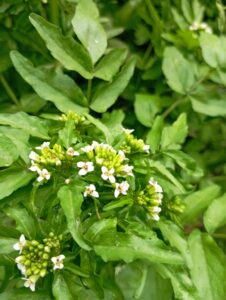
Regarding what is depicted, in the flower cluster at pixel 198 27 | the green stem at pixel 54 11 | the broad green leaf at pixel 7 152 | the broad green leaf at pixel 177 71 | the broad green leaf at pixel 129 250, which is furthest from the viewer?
the flower cluster at pixel 198 27

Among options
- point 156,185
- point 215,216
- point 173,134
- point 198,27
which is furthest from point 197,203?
point 198,27

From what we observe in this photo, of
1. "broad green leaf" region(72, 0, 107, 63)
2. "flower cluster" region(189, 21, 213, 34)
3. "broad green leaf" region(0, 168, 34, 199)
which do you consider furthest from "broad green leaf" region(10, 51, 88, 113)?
"flower cluster" region(189, 21, 213, 34)

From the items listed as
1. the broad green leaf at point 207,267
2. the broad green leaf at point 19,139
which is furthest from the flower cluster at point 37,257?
the broad green leaf at point 207,267

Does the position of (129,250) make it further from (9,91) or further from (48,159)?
(9,91)

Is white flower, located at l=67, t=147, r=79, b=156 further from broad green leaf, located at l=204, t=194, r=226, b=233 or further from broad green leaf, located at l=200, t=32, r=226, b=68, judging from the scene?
broad green leaf, located at l=200, t=32, r=226, b=68

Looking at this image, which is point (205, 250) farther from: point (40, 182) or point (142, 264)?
point (40, 182)

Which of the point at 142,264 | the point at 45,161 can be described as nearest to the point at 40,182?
the point at 45,161

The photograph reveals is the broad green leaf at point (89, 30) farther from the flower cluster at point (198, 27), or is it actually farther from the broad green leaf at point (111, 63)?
the flower cluster at point (198, 27)
